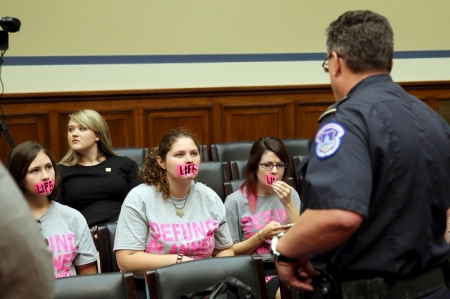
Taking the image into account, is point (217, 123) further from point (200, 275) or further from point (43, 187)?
point (200, 275)

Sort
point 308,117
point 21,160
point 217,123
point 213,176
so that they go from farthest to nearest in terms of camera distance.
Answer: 1. point 308,117
2. point 217,123
3. point 213,176
4. point 21,160

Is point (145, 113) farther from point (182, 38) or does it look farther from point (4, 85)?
point (4, 85)

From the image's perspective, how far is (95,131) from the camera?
3688 millimetres

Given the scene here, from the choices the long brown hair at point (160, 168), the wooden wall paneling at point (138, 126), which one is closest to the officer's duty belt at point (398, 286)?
the long brown hair at point (160, 168)

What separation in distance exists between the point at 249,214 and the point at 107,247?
811 millimetres

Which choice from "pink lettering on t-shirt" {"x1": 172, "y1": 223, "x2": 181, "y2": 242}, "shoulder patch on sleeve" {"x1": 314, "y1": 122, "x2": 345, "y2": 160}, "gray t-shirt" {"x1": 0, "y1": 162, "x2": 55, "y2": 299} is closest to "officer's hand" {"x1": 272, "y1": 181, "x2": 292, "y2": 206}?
"pink lettering on t-shirt" {"x1": 172, "y1": 223, "x2": 181, "y2": 242}

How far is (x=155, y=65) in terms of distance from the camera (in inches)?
208

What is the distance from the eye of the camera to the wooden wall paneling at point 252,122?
539 cm

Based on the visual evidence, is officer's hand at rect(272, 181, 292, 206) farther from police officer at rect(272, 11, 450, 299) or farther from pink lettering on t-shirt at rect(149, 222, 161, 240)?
police officer at rect(272, 11, 450, 299)

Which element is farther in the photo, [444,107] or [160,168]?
[444,107]

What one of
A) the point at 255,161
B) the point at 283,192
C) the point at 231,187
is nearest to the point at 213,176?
the point at 231,187

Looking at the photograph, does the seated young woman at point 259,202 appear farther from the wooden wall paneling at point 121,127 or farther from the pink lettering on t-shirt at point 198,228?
the wooden wall paneling at point 121,127

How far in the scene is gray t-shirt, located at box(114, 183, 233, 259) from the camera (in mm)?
2609

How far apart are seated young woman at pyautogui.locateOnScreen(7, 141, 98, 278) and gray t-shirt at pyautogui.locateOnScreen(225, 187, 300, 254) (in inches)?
31.7
